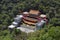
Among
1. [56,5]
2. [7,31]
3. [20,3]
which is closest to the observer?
[7,31]

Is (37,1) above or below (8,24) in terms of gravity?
above

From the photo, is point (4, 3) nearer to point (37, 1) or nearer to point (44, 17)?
point (37, 1)

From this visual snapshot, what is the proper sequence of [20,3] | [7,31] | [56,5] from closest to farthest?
[7,31]
[56,5]
[20,3]

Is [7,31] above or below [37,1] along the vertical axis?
below

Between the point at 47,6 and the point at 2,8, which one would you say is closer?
the point at 47,6

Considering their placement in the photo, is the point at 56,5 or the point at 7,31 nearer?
the point at 7,31

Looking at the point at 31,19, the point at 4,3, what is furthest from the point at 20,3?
the point at 31,19

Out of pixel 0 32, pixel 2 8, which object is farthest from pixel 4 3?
pixel 0 32

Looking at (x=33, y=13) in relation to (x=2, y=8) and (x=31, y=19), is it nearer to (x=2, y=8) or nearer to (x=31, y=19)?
(x=31, y=19)

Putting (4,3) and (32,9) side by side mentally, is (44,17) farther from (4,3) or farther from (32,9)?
(4,3)
